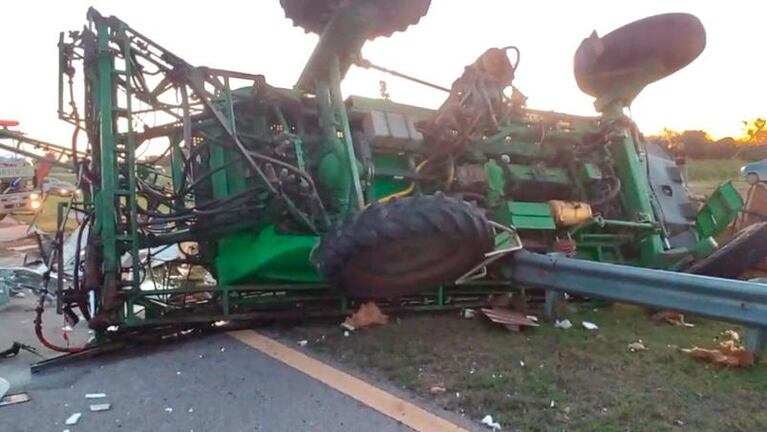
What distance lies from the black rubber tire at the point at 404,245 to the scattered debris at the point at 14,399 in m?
1.81

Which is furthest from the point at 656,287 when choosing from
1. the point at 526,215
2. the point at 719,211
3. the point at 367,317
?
the point at 719,211

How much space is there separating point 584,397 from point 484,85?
9.96ft

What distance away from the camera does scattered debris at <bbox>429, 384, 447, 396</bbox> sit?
3.47 meters

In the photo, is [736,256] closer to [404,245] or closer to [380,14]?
[404,245]

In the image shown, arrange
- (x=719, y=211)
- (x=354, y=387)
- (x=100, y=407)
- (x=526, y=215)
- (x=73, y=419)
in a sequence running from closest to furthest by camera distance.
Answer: (x=73, y=419)
(x=100, y=407)
(x=354, y=387)
(x=526, y=215)
(x=719, y=211)

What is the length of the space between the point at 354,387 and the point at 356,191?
161 cm

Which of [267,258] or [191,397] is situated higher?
[267,258]

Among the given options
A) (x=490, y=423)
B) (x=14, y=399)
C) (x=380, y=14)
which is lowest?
(x=490, y=423)

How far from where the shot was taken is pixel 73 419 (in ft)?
10.9

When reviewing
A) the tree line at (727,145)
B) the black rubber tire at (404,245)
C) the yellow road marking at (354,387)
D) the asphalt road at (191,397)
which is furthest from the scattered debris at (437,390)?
the tree line at (727,145)

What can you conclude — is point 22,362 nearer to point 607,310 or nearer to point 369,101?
point 369,101

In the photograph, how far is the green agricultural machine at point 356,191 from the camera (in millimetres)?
4234

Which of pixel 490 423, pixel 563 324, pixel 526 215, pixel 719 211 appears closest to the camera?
pixel 490 423

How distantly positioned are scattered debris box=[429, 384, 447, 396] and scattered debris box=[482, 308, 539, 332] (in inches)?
50.5
